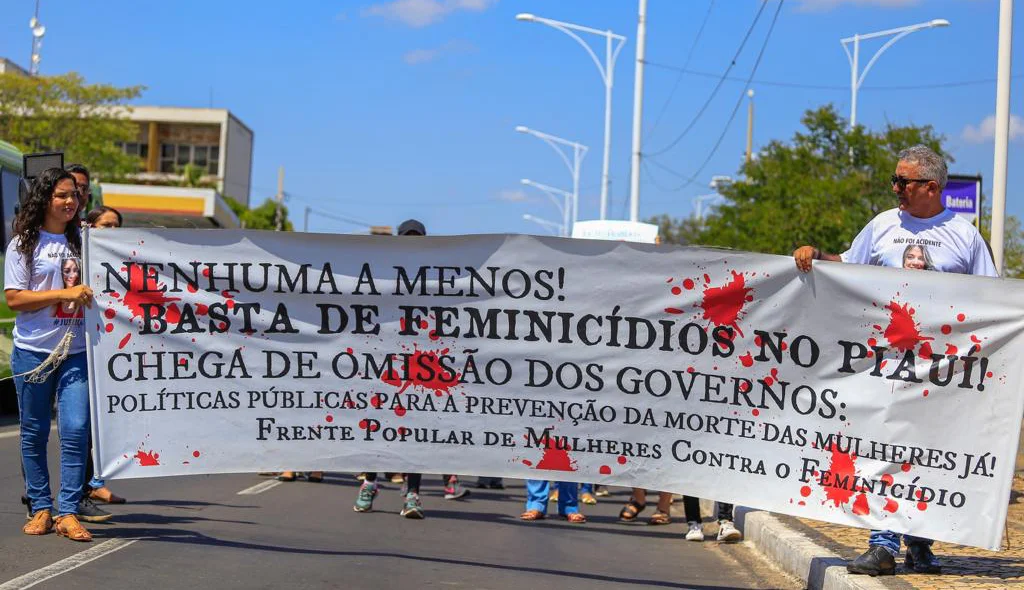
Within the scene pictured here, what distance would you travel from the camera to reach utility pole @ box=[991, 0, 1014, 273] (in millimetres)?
13828

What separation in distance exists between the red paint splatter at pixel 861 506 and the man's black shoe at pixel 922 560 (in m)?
0.50

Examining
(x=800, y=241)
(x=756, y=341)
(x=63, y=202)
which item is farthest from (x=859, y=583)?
(x=800, y=241)

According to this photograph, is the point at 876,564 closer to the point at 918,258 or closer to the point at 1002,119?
the point at 918,258

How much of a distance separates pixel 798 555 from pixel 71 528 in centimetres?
407

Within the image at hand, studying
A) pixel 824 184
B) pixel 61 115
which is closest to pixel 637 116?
pixel 824 184

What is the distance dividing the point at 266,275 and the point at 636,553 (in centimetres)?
327

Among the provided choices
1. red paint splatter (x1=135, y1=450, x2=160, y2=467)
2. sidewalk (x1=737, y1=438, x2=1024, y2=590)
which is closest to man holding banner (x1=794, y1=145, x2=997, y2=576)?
sidewalk (x1=737, y1=438, x2=1024, y2=590)

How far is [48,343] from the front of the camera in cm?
701

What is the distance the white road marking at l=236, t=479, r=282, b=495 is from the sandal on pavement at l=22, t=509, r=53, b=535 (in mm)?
3192

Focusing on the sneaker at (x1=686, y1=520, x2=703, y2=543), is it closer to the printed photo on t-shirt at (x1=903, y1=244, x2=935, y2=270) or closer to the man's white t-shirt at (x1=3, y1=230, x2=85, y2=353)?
the printed photo on t-shirt at (x1=903, y1=244, x2=935, y2=270)

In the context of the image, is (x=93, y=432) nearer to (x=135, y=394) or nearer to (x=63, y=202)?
(x=135, y=394)

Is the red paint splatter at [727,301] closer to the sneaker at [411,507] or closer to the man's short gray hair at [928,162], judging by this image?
the man's short gray hair at [928,162]

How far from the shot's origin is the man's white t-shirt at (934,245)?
689 centimetres

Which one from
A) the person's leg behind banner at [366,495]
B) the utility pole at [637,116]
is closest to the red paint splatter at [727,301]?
the person's leg behind banner at [366,495]
